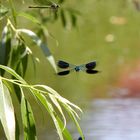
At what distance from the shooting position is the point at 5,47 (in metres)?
1.63

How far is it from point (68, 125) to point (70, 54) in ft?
4.87

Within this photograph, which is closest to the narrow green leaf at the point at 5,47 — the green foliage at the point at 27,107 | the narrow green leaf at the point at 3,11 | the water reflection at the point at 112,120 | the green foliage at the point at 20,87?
the green foliage at the point at 20,87

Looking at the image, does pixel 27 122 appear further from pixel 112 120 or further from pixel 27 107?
pixel 112 120

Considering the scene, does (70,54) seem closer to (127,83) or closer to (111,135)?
(127,83)

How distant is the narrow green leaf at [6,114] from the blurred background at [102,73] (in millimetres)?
709

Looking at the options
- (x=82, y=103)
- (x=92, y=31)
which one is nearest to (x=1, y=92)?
(x=82, y=103)

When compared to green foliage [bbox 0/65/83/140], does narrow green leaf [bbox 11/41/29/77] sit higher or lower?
higher

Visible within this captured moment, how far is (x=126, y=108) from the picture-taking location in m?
3.16

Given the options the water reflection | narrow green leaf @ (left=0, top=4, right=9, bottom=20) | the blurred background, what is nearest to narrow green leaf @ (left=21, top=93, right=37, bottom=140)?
narrow green leaf @ (left=0, top=4, right=9, bottom=20)

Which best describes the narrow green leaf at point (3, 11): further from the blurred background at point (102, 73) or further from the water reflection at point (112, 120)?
the water reflection at point (112, 120)

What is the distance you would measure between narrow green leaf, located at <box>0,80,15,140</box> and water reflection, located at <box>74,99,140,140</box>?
60.4 inches

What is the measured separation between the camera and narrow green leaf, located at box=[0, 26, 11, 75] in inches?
63.4

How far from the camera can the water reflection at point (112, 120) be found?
106 inches

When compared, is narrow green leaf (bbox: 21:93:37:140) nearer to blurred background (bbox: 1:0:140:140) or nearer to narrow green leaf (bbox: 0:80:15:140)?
narrow green leaf (bbox: 0:80:15:140)
